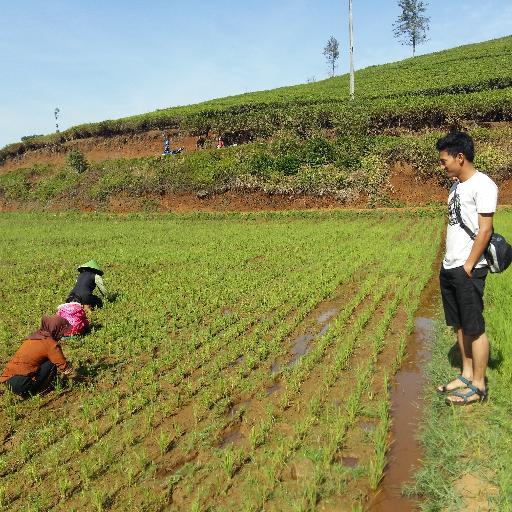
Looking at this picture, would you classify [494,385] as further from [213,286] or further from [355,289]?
[213,286]

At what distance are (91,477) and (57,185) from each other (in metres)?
31.3

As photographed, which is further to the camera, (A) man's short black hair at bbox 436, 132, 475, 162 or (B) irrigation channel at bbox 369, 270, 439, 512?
(A) man's short black hair at bbox 436, 132, 475, 162

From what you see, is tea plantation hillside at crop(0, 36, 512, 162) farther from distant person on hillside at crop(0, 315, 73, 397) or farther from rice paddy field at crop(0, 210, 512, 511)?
distant person on hillside at crop(0, 315, 73, 397)

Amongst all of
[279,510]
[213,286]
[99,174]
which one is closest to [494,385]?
[279,510]

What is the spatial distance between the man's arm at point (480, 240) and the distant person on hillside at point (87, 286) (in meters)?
6.17

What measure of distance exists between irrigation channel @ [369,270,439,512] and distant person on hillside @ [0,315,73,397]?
3.43 meters

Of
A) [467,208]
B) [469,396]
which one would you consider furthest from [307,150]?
[469,396]

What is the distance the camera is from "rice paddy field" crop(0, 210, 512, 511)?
11.1 feet

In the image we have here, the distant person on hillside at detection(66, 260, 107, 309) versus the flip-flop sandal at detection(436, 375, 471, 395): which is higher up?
the distant person on hillside at detection(66, 260, 107, 309)

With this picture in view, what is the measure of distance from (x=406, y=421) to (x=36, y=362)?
12.5ft

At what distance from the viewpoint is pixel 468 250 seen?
4.10m

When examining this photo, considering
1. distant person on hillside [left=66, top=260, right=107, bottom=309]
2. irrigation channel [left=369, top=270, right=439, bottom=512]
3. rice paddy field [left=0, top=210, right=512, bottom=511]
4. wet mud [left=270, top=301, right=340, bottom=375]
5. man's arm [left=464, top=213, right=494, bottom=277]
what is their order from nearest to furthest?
irrigation channel [left=369, top=270, right=439, bottom=512], rice paddy field [left=0, top=210, right=512, bottom=511], man's arm [left=464, top=213, right=494, bottom=277], wet mud [left=270, top=301, right=340, bottom=375], distant person on hillside [left=66, top=260, right=107, bottom=309]

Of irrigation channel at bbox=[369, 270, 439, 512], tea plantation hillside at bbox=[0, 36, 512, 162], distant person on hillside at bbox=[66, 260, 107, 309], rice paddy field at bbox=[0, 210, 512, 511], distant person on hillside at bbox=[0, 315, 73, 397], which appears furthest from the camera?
tea plantation hillside at bbox=[0, 36, 512, 162]

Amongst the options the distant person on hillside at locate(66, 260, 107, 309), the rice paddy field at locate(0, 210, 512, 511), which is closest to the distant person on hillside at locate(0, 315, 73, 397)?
the rice paddy field at locate(0, 210, 512, 511)
